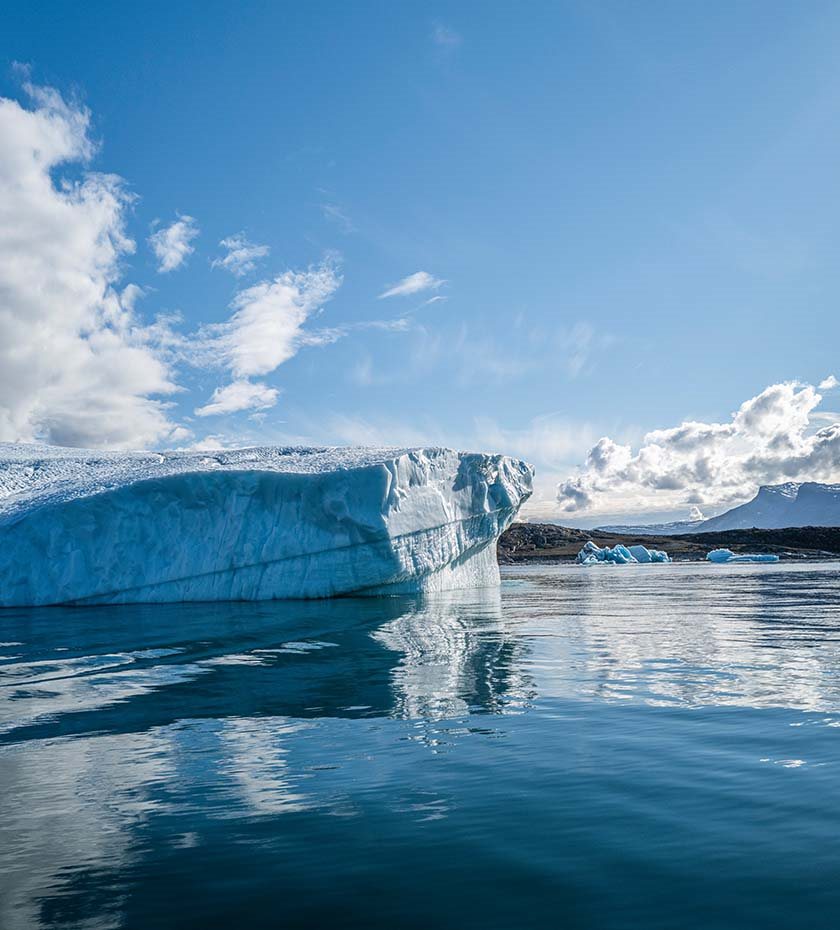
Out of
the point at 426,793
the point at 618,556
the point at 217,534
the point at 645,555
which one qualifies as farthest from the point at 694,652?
the point at 645,555

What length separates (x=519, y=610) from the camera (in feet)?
56.2

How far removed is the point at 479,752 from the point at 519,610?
41.2ft

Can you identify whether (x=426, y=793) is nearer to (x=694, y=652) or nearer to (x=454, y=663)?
(x=454, y=663)

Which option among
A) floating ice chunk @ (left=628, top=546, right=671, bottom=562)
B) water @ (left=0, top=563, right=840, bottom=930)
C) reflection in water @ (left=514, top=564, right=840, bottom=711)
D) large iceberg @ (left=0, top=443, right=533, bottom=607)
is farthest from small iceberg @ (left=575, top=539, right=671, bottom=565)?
water @ (left=0, top=563, right=840, bottom=930)

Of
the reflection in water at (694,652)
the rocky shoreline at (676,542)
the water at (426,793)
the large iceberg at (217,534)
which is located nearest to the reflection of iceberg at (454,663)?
the water at (426,793)

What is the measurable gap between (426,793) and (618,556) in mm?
63597

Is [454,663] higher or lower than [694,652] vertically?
higher

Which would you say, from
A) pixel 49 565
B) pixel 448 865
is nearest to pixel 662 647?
pixel 448 865

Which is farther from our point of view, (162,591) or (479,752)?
(162,591)

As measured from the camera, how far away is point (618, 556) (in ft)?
212

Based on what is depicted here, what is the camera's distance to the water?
2.85 meters

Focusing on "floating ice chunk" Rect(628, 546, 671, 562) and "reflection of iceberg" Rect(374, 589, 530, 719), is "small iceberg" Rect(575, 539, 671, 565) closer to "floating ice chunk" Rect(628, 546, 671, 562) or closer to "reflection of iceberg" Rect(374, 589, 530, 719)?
"floating ice chunk" Rect(628, 546, 671, 562)

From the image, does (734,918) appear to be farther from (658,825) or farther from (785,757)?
(785,757)

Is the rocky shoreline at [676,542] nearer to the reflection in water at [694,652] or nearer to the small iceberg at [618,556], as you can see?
the small iceberg at [618,556]
